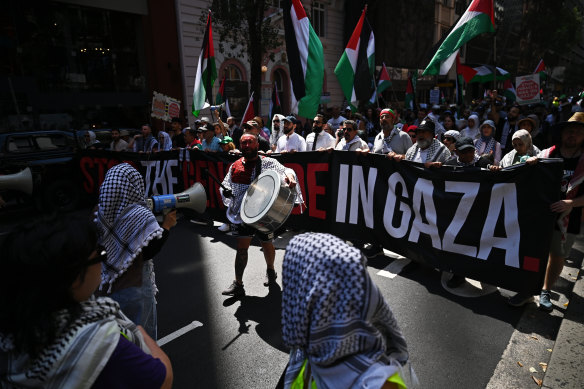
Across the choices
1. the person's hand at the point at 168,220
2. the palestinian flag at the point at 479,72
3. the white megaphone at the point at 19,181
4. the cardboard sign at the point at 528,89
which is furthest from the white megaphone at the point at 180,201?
the palestinian flag at the point at 479,72

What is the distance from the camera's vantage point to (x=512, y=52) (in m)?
40.5

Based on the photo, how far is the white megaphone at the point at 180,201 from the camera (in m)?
2.55

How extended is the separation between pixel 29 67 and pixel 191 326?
1374 centimetres

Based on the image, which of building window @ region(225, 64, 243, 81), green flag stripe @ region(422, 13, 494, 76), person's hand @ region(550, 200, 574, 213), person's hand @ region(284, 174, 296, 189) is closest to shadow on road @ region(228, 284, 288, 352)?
person's hand @ region(284, 174, 296, 189)

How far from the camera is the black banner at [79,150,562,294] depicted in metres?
3.81

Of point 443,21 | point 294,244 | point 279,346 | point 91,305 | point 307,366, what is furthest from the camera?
point 443,21

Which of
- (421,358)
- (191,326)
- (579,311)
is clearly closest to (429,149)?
(579,311)

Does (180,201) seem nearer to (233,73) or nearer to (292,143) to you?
(292,143)

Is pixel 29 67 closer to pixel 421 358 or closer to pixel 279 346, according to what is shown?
pixel 279 346

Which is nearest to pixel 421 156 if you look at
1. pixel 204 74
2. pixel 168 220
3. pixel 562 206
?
pixel 562 206

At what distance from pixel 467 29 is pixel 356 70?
2103 mm

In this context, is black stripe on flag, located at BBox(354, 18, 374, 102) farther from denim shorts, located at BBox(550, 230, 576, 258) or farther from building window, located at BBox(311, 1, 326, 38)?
building window, located at BBox(311, 1, 326, 38)

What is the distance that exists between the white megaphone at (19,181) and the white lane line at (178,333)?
5907mm

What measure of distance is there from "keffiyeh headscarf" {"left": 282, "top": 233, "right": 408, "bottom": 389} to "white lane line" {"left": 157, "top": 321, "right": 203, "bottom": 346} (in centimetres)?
243
